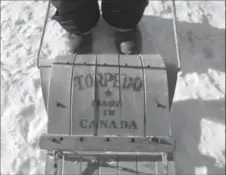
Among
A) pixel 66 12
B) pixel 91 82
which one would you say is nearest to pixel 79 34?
pixel 66 12

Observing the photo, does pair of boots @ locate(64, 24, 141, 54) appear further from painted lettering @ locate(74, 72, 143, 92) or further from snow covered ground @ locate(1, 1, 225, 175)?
painted lettering @ locate(74, 72, 143, 92)

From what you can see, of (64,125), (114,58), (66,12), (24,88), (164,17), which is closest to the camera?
(64,125)

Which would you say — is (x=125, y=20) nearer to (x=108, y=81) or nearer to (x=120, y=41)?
(x=120, y=41)

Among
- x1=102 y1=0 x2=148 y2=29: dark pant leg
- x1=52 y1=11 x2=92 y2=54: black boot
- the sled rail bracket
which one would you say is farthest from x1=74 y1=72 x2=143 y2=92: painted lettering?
x1=52 y1=11 x2=92 y2=54: black boot

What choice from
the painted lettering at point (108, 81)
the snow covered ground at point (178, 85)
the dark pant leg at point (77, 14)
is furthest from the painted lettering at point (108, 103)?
the dark pant leg at point (77, 14)

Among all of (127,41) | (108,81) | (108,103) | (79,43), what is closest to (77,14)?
(79,43)

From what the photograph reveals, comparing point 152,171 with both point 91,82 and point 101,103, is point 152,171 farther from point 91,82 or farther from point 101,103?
point 91,82
